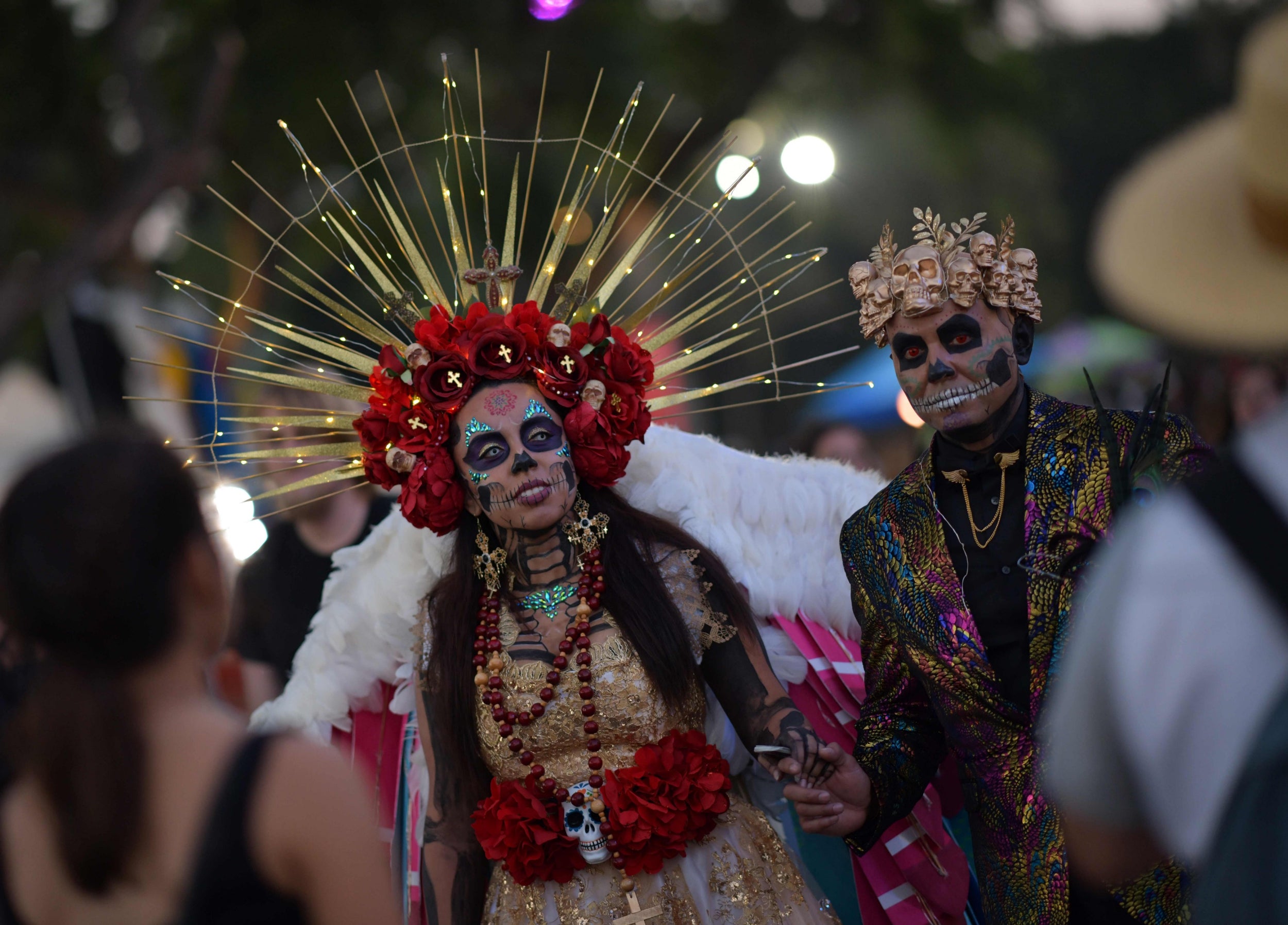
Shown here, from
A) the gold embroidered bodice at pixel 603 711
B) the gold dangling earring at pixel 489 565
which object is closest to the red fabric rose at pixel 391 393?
the gold dangling earring at pixel 489 565

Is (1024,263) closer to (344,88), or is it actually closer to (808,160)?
(808,160)

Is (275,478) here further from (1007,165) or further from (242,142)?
(1007,165)

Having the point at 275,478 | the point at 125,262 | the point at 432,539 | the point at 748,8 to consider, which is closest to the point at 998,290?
the point at 432,539

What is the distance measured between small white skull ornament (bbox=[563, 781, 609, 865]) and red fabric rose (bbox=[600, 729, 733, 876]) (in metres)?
0.04

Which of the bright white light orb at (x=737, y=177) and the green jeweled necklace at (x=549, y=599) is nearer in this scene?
the green jeweled necklace at (x=549, y=599)

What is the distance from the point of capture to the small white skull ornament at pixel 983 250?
262 cm

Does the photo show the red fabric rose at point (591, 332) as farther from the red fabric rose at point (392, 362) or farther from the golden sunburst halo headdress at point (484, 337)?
the red fabric rose at point (392, 362)

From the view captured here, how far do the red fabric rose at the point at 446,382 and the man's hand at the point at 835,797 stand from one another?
107cm

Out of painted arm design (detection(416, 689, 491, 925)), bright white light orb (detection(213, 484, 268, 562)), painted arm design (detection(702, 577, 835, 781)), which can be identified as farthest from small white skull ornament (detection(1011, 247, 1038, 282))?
bright white light orb (detection(213, 484, 268, 562))

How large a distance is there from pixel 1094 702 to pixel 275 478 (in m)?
3.71

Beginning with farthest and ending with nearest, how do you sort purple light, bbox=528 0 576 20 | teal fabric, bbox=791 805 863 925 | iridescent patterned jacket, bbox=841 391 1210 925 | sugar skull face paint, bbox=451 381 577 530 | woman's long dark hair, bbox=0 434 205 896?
purple light, bbox=528 0 576 20
teal fabric, bbox=791 805 863 925
sugar skull face paint, bbox=451 381 577 530
iridescent patterned jacket, bbox=841 391 1210 925
woman's long dark hair, bbox=0 434 205 896

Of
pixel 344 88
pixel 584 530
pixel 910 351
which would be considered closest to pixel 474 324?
pixel 584 530

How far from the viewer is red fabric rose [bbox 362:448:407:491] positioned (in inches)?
116

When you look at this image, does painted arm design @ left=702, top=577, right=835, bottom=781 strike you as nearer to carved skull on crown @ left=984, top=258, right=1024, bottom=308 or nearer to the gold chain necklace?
the gold chain necklace
